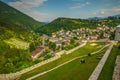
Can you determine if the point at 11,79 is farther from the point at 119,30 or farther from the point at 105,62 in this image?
the point at 119,30

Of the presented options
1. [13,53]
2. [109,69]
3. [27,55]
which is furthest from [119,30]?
[13,53]

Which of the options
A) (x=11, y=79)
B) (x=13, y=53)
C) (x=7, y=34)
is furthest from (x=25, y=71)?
(x=7, y=34)

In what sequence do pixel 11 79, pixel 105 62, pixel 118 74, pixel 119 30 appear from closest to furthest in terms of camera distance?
pixel 118 74, pixel 105 62, pixel 11 79, pixel 119 30

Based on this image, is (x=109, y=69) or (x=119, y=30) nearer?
(x=109, y=69)

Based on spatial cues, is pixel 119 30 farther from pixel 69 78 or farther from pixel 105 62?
pixel 69 78

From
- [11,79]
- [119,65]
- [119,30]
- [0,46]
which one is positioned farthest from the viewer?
[0,46]

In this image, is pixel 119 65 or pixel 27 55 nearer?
pixel 119 65

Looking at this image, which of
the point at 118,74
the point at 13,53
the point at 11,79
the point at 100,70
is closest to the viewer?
the point at 118,74

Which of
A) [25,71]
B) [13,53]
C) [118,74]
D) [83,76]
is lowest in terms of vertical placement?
[13,53]

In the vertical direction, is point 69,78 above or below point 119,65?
below

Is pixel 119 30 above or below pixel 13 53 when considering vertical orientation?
above
